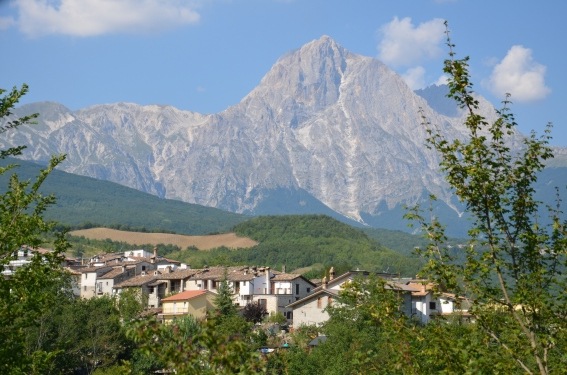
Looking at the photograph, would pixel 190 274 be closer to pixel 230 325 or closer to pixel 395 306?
pixel 230 325

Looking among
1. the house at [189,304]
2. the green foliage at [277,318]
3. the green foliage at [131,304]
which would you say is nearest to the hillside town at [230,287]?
the house at [189,304]

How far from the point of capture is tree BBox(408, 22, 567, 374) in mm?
14602

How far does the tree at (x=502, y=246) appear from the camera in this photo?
47.9 feet

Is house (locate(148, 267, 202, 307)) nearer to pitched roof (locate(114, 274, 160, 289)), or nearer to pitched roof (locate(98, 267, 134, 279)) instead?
pitched roof (locate(114, 274, 160, 289))

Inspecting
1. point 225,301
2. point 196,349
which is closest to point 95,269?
point 225,301

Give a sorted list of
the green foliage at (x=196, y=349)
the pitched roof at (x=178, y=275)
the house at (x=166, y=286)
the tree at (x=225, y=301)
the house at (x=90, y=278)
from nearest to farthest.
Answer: the green foliage at (x=196, y=349) → the tree at (x=225, y=301) → the house at (x=166, y=286) → the pitched roof at (x=178, y=275) → the house at (x=90, y=278)

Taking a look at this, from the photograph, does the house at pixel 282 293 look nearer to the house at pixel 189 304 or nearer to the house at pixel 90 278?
the house at pixel 189 304

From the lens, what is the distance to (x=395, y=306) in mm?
15461

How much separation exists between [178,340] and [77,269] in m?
130

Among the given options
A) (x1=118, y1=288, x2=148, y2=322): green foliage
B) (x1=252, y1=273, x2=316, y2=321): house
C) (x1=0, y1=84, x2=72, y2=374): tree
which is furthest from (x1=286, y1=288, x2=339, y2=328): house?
(x1=0, y1=84, x2=72, y2=374): tree

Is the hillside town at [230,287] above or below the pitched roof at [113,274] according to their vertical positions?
below

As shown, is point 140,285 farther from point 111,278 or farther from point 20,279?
point 20,279

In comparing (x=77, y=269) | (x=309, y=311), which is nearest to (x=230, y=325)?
(x=309, y=311)

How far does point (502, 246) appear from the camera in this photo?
48.4 ft
